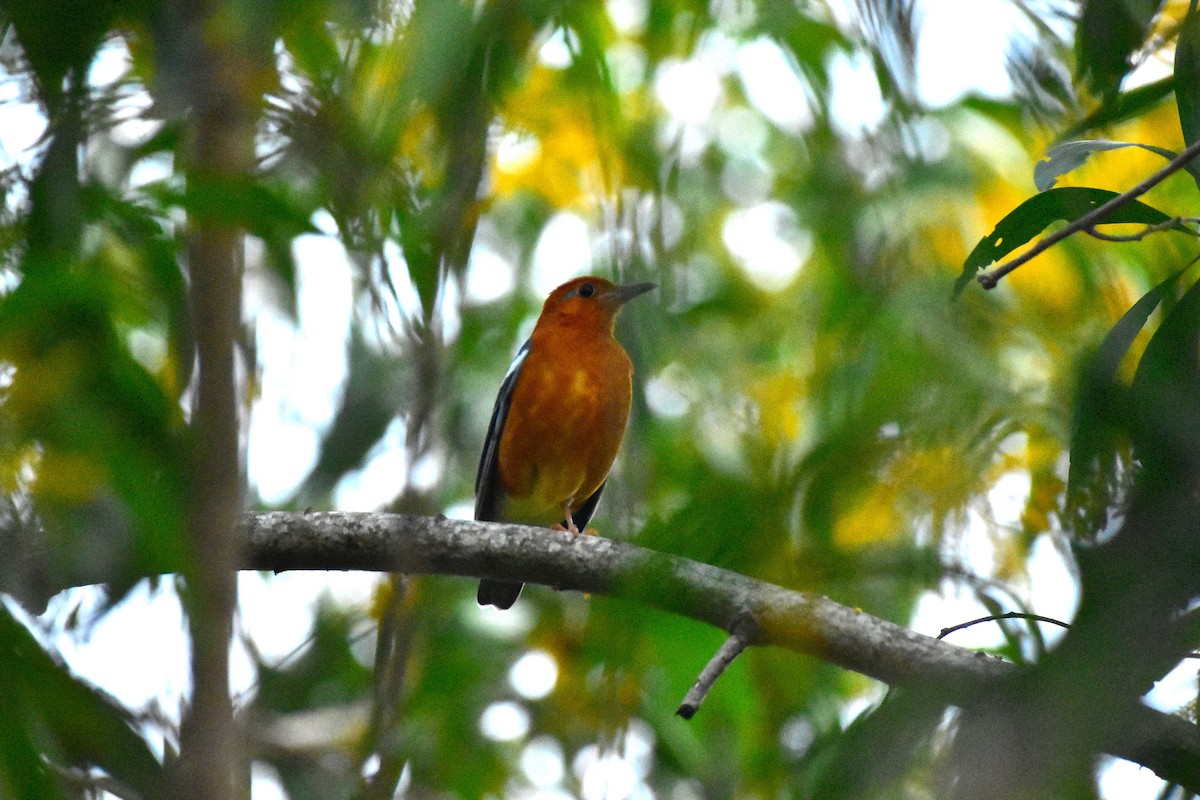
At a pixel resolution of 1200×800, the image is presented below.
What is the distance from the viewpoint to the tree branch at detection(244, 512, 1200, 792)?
5.40 feet

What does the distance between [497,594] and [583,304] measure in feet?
6.00

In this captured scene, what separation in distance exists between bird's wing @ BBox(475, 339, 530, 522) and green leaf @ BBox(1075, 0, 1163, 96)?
14.6 feet

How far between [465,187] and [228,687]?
81 cm

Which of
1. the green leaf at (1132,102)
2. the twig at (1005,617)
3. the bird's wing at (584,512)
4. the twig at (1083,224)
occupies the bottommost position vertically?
the twig at (1005,617)

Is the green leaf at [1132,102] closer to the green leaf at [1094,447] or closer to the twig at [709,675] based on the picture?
the green leaf at [1094,447]

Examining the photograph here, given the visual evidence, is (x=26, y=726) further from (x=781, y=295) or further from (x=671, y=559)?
(x=781, y=295)

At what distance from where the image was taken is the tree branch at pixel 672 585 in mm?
1645

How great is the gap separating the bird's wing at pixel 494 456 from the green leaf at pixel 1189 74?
14.3ft

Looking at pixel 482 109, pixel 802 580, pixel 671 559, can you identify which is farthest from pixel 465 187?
pixel 802 580

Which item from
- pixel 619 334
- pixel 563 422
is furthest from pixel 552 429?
pixel 619 334

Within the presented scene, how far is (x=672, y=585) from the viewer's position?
2.01 metres

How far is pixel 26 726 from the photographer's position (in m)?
2.10

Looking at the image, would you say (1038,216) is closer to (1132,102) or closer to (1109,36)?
(1132,102)

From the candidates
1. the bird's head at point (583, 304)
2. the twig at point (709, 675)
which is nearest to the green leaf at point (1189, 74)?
the twig at point (709, 675)
